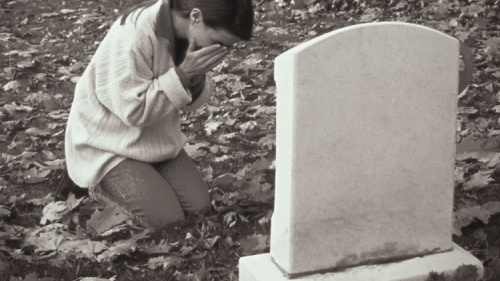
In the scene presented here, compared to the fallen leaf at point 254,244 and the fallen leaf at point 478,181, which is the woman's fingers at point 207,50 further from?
the fallen leaf at point 478,181

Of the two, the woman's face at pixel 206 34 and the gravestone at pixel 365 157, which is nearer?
the gravestone at pixel 365 157

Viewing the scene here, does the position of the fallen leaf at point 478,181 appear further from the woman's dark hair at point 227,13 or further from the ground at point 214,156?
the woman's dark hair at point 227,13

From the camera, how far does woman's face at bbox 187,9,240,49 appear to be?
133 inches

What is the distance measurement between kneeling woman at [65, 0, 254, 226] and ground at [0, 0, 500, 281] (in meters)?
0.14

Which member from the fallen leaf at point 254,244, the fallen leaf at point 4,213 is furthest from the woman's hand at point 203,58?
the fallen leaf at point 4,213

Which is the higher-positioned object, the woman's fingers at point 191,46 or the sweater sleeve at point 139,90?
the woman's fingers at point 191,46

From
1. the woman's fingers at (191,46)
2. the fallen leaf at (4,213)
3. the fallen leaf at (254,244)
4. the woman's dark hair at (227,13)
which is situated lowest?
the fallen leaf at (4,213)

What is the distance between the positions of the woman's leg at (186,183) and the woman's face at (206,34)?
2.42 ft

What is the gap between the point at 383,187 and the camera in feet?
8.45

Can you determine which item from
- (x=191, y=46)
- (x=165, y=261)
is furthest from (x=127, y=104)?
(x=165, y=261)

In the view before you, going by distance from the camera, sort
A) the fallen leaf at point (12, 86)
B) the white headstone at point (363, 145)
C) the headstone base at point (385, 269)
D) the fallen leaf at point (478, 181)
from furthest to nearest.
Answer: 1. the fallen leaf at point (12, 86)
2. the fallen leaf at point (478, 181)
3. the headstone base at point (385, 269)
4. the white headstone at point (363, 145)

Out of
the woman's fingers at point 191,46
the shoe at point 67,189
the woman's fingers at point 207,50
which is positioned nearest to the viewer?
the woman's fingers at point 207,50

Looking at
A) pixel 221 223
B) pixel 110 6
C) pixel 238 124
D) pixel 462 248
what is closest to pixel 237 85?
pixel 238 124

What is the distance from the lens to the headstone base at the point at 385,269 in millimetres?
2584
